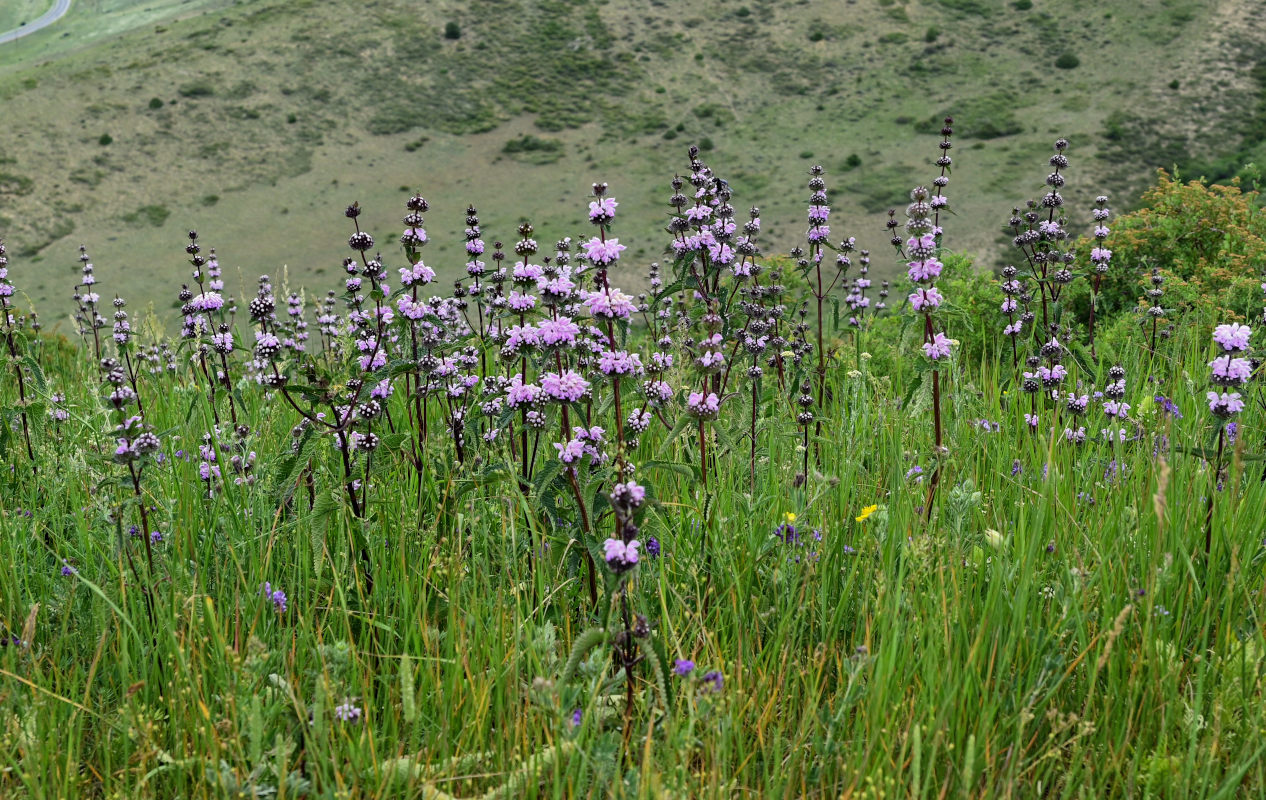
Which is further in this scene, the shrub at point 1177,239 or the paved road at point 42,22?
the paved road at point 42,22

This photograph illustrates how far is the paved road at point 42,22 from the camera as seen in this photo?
217 ft

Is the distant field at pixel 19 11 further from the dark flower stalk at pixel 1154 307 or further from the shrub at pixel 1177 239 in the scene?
the dark flower stalk at pixel 1154 307

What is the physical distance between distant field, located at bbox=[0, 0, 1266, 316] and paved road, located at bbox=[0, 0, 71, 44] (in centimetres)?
2286

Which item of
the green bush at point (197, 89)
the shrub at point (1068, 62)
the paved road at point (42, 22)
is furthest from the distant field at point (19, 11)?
the shrub at point (1068, 62)

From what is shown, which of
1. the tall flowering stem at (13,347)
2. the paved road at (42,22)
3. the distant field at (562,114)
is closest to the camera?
the tall flowering stem at (13,347)

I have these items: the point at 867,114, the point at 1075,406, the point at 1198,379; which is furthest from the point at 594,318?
the point at 867,114

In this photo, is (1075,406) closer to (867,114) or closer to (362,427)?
(362,427)

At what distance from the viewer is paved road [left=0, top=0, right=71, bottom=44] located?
66.2 metres

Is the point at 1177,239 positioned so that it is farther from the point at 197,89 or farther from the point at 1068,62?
the point at 197,89

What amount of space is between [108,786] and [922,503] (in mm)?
2853

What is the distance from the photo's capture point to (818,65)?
40.8 m

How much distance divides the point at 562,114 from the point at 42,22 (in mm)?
56492

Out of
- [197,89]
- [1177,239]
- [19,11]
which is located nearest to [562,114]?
[197,89]

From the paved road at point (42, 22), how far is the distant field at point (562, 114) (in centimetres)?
2286
